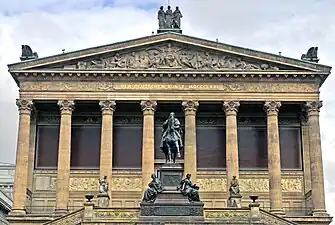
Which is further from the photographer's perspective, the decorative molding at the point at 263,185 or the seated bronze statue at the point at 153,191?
the decorative molding at the point at 263,185

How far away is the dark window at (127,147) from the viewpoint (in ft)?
155

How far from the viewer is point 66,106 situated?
1810 inches

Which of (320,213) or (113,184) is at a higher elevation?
(113,184)

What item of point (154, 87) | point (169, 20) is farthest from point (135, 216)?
point (169, 20)

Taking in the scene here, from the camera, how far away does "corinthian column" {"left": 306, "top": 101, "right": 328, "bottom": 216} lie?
43.9 metres

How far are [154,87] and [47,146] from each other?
8.77m

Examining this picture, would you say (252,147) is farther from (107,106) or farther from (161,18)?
(161,18)

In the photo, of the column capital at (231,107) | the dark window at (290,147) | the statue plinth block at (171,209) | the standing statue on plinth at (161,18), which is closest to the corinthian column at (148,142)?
the column capital at (231,107)

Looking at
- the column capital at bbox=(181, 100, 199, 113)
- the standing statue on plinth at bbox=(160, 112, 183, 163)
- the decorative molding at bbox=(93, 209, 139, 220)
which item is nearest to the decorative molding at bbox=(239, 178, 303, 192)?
the column capital at bbox=(181, 100, 199, 113)

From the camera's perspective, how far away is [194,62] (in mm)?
46531

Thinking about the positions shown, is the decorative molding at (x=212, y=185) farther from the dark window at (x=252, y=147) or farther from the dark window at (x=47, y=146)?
the dark window at (x=47, y=146)

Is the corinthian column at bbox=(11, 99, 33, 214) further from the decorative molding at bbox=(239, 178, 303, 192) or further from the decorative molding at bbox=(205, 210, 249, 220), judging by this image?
the decorative molding at bbox=(205, 210, 249, 220)

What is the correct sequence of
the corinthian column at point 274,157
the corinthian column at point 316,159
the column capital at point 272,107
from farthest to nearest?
1. the column capital at point 272,107
2. the corinthian column at point 274,157
3. the corinthian column at point 316,159

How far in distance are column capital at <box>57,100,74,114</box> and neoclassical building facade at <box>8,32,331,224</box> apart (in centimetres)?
7
